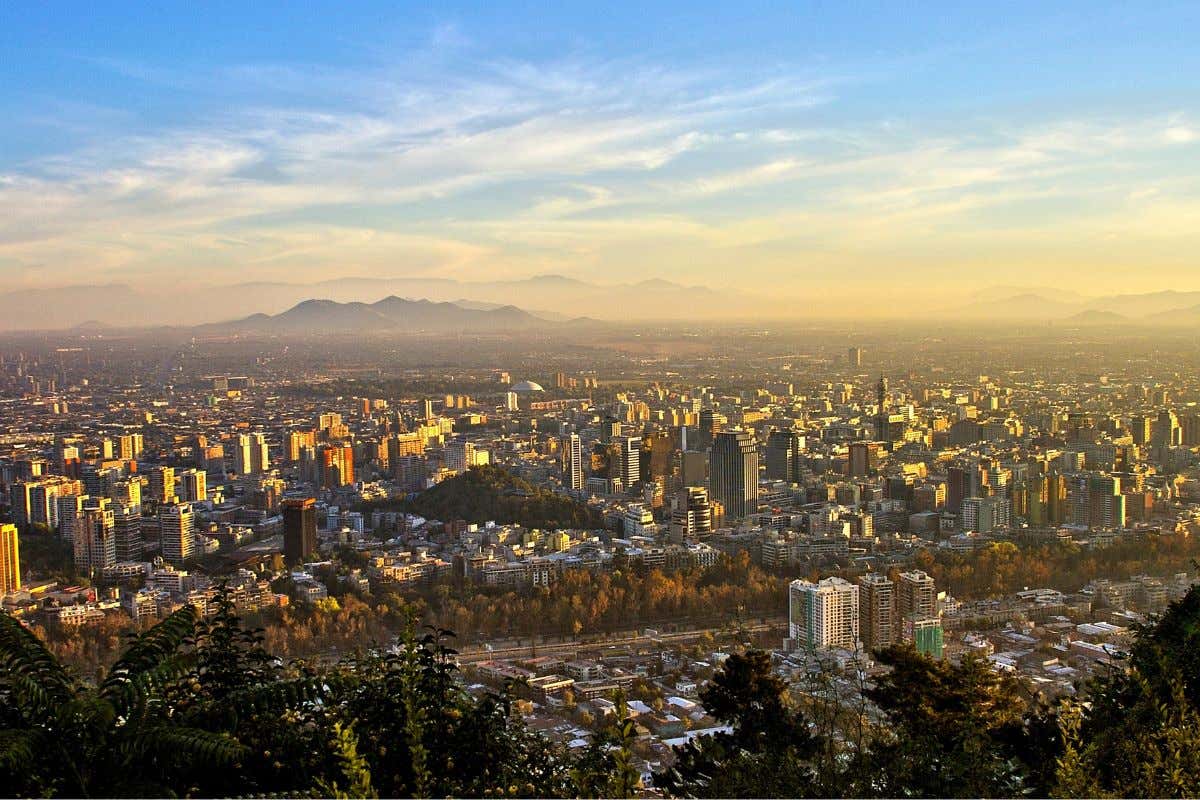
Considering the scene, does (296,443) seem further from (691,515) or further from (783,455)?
(783,455)

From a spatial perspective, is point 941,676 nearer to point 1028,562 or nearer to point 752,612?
point 752,612

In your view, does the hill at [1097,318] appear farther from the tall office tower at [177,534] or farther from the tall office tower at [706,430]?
the tall office tower at [177,534]

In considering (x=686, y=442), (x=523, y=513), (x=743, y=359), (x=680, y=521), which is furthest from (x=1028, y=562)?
(x=743, y=359)

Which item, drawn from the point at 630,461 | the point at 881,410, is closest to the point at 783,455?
the point at 630,461

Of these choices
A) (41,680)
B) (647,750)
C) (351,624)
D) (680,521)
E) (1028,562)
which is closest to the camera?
(41,680)

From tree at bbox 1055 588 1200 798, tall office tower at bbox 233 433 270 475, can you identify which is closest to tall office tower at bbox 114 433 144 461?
tall office tower at bbox 233 433 270 475

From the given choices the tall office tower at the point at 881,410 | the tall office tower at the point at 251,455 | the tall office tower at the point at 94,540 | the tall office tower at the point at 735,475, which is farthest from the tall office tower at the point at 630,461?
the tall office tower at the point at 94,540
